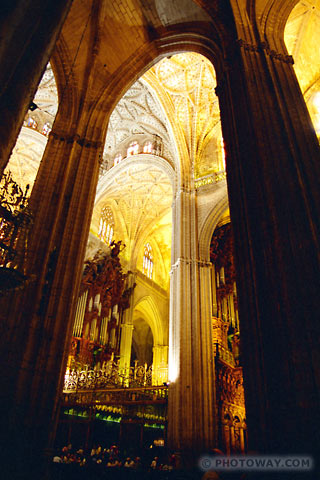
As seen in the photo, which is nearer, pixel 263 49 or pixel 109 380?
pixel 263 49

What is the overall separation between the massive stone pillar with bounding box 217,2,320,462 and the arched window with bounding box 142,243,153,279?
1671 cm

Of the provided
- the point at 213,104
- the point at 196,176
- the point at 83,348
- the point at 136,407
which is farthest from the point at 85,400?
the point at 213,104

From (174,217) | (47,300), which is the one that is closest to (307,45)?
(174,217)

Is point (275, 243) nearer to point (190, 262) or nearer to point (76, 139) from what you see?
point (76, 139)

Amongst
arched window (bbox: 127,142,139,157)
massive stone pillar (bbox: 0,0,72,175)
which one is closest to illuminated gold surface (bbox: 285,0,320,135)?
arched window (bbox: 127,142,139,157)

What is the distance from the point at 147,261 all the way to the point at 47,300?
1699cm

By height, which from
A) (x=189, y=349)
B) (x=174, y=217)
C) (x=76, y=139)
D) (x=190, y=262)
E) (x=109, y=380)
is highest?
(x=174, y=217)

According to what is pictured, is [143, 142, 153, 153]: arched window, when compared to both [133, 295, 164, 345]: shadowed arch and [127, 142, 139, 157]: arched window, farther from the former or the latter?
[133, 295, 164, 345]: shadowed arch

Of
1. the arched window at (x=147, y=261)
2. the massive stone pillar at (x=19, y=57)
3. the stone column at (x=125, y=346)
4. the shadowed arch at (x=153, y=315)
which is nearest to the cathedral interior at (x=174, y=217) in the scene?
the massive stone pillar at (x=19, y=57)

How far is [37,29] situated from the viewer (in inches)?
143

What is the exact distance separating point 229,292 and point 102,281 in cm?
691

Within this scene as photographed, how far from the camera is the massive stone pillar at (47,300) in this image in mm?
5293

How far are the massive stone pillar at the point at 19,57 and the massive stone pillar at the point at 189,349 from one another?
30.4 ft

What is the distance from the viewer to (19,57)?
3328mm
